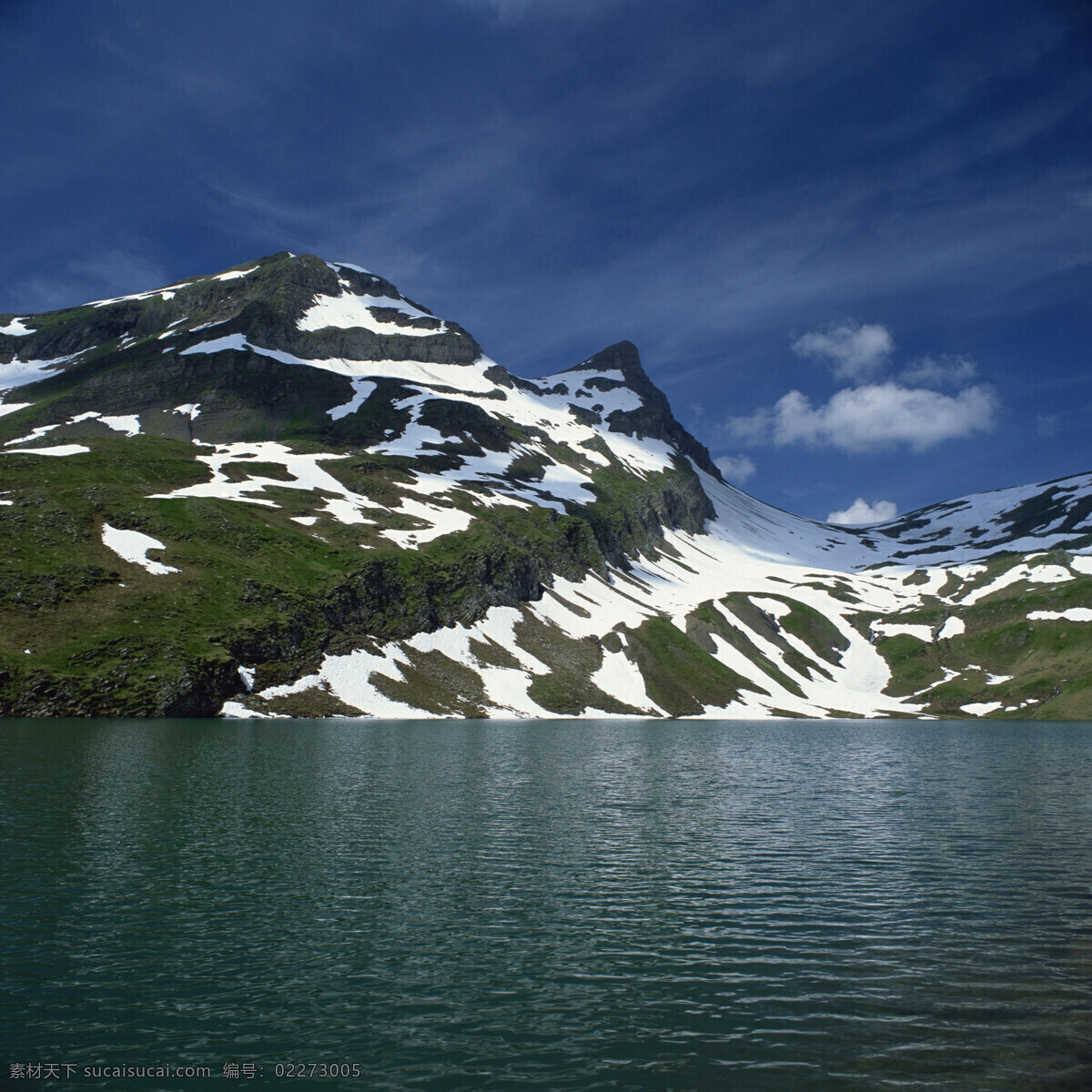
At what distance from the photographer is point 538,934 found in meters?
21.1

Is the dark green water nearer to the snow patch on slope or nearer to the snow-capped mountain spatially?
the snow-capped mountain

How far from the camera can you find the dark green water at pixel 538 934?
14.1 m

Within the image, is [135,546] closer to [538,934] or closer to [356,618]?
[356,618]

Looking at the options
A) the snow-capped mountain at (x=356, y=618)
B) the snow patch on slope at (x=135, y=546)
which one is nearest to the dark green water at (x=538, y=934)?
the snow-capped mountain at (x=356, y=618)

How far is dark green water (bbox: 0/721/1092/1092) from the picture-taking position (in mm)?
14141

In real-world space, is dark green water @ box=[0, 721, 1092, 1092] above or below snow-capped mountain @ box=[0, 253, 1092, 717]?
below

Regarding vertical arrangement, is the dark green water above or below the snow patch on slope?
below

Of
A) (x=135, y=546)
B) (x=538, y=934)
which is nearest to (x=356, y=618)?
(x=135, y=546)

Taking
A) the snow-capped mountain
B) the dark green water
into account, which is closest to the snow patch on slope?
the snow-capped mountain

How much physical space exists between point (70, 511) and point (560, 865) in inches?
4383

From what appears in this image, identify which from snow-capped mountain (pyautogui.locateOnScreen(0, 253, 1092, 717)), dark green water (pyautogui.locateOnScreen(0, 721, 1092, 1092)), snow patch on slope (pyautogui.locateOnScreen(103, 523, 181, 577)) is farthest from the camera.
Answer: snow patch on slope (pyautogui.locateOnScreen(103, 523, 181, 577))

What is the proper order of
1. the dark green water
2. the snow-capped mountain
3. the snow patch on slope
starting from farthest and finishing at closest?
the snow patch on slope, the snow-capped mountain, the dark green water

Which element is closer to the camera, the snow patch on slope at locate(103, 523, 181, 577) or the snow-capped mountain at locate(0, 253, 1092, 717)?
the snow-capped mountain at locate(0, 253, 1092, 717)

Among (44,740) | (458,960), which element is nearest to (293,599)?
(44,740)
